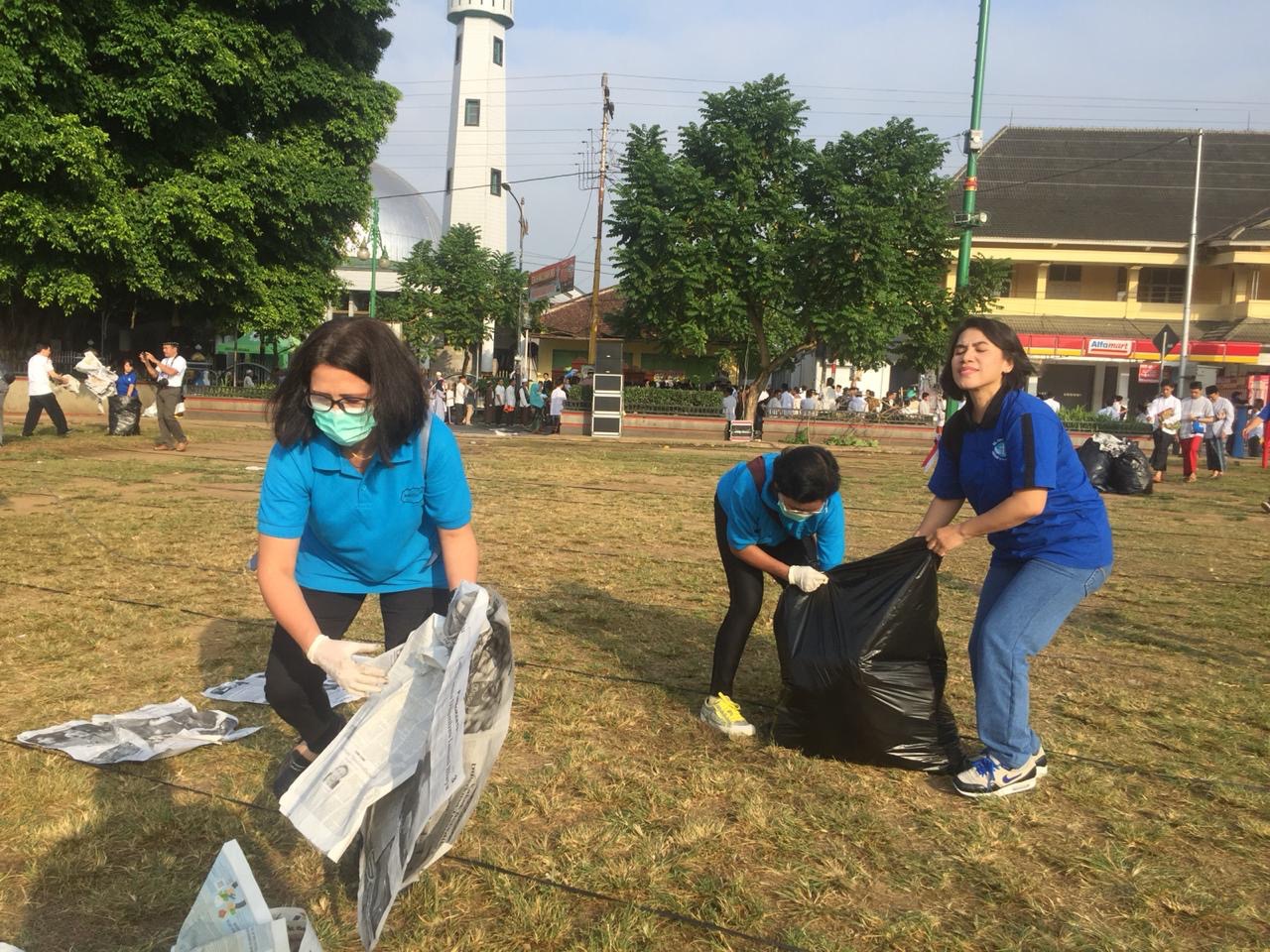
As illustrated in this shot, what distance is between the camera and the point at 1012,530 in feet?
11.0

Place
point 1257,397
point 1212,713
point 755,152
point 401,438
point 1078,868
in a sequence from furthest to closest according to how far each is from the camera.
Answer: point 1257,397, point 755,152, point 1212,713, point 1078,868, point 401,438

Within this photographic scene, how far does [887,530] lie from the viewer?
31.6 feet

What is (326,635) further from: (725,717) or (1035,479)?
(1035,479)

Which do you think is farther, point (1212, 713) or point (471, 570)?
point (1212, 713)

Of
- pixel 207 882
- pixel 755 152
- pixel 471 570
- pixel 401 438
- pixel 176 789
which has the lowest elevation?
pixel 176 789

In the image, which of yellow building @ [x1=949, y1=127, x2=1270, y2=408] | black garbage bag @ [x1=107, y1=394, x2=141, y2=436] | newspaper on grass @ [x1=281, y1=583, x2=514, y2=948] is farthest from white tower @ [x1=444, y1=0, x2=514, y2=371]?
newspaper on grass @ [x1=281, y1=583, x2=514, y2=948]

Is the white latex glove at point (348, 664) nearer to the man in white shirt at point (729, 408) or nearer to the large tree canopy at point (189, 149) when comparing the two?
the large tree canopy at point (189, 149)

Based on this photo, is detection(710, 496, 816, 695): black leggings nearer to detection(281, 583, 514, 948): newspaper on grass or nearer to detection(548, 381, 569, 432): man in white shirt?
detection(281, 583, 514, 948): newspaper on grass

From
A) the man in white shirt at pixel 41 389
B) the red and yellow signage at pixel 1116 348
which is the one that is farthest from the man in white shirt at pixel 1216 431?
the man in white shirt at pixel 41 389

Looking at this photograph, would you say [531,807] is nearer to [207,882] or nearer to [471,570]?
[471,570]

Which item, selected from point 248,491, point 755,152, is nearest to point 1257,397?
point 755,152

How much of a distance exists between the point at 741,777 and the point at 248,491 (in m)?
8.45

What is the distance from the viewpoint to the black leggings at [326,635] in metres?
2.74

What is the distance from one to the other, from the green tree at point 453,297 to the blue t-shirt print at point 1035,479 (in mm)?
37856
